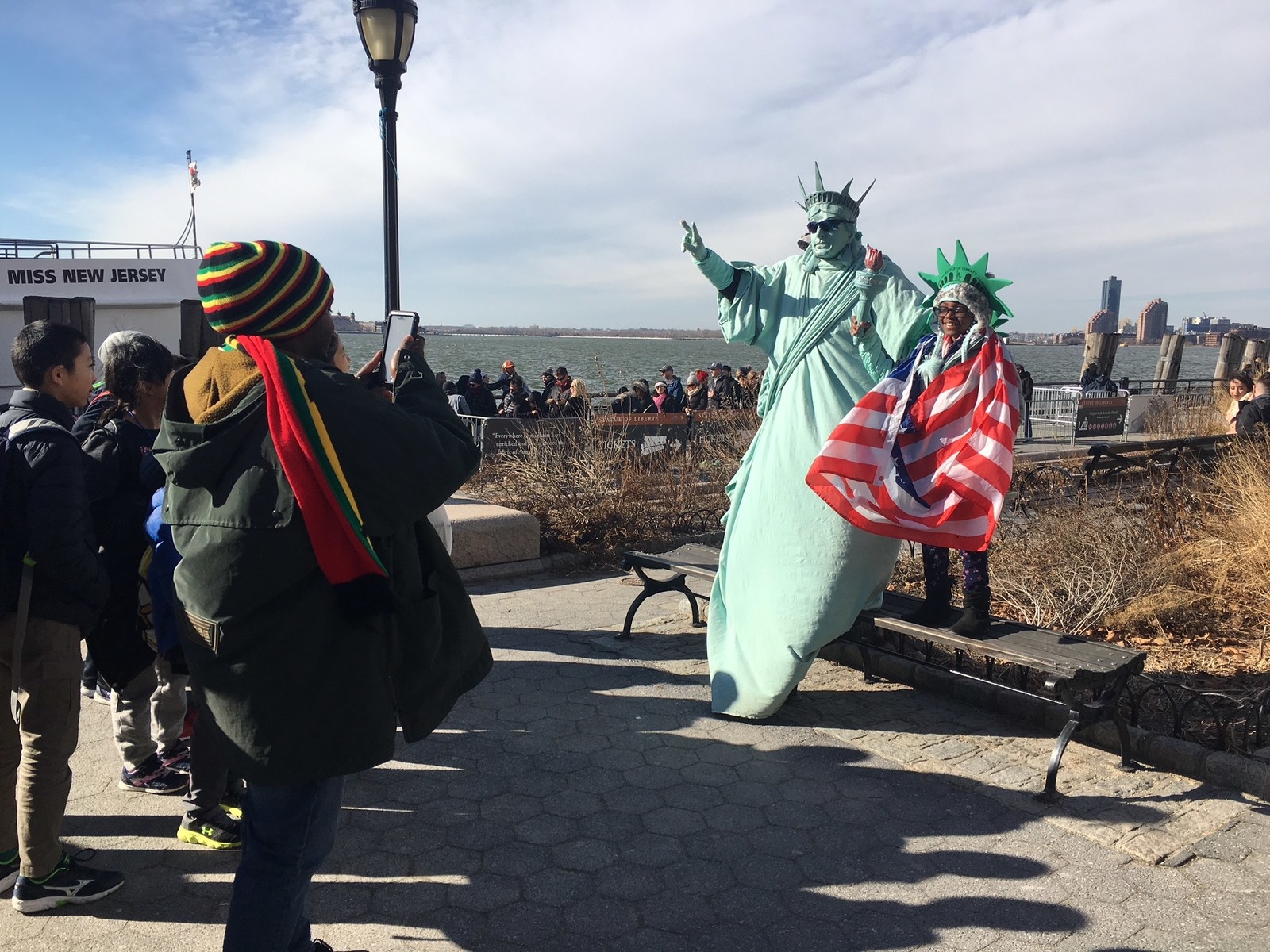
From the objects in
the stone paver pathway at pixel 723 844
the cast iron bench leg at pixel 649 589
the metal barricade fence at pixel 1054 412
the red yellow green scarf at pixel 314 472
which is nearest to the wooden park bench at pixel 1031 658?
the stone paver pathway at pixel 723 844

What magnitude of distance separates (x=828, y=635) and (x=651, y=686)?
3.75 ft

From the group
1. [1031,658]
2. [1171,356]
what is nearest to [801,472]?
[1031,658]

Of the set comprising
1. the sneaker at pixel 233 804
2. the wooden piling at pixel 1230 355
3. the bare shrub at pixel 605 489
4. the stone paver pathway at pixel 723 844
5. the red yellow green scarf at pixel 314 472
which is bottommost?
the stone paver pathway at pixel 723 844

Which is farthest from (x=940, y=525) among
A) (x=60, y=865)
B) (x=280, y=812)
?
(x=60, y=865)

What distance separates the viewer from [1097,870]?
316cm

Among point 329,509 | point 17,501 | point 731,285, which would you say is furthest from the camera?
point 731,285

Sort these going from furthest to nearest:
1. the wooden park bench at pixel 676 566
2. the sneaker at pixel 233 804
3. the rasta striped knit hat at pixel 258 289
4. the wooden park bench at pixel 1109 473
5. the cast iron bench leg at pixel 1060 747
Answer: the wooden park bench at pixel 1109 473
the wooden park bench at pixel 676 566
the cast iron bench leg at pixel 1060 747
the sneaker at pixel 233 804
the rasta striped knit hat at pixel 258 289

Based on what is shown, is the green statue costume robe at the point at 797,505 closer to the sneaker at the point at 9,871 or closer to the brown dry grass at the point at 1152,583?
A: the brown dry grass at the point at 1152,583

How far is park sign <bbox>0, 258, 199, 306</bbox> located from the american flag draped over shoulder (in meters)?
15.1

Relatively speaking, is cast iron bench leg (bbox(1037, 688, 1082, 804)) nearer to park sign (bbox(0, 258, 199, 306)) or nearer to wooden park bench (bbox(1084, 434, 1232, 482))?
wooden park bench (bbox(1084, 434, 1232, 482))

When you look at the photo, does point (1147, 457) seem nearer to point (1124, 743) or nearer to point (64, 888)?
point (1124, 743)

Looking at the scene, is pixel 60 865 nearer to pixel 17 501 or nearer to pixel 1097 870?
pixel 17 501

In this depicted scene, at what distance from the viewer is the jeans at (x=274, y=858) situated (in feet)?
6.82

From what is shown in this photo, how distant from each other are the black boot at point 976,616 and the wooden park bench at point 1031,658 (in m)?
0.04
